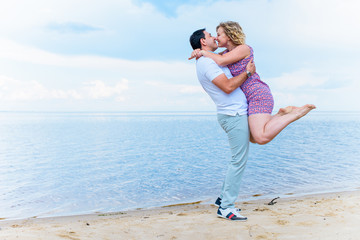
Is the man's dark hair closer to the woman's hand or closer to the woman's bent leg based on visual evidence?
the woman's hand

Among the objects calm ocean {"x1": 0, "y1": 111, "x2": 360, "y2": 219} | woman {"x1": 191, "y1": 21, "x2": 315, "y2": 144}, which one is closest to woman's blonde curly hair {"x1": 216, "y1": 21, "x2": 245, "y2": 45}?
woman {"x1": 191, "y1": 21, "x2": 315, "y2": 144}

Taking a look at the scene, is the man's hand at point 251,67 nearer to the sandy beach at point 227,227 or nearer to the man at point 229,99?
the man at point 229,99

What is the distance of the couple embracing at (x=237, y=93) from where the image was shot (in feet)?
12.5

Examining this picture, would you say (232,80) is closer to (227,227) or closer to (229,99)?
(229,99)

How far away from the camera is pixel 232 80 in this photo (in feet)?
12.3

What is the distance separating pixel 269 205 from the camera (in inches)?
226

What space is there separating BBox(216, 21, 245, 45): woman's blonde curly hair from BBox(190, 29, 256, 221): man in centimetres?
21

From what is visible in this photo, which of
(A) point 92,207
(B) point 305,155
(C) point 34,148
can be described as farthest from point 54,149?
(B) point 305,155

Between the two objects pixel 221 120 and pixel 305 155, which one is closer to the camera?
pixel 221 120

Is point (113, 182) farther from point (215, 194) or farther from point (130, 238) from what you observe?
point (130, 238)

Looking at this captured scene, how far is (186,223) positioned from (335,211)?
237cm

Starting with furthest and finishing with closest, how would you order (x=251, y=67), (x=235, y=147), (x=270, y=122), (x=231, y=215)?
1. (x=231, y=215)
2. (x=235, y=147)
3. (x=270, y=122)
4. (x=251, y=67)

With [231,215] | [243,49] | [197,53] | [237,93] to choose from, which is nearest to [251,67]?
[243,49]

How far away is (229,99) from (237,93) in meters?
0.12
